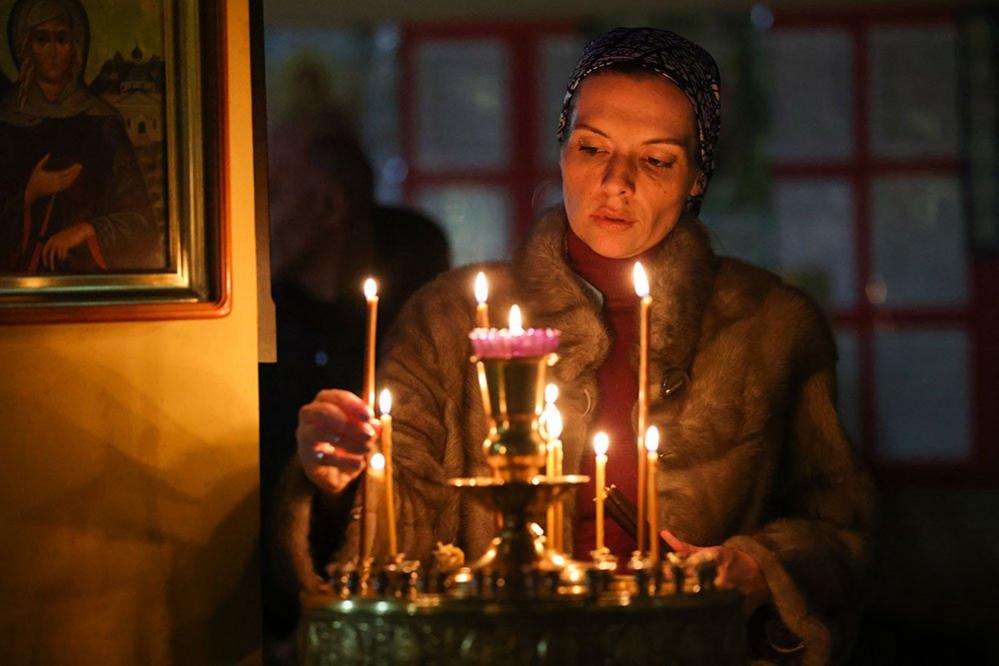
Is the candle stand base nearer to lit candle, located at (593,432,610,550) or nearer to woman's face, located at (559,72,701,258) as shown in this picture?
lit candle, located at (593,432,610,550)

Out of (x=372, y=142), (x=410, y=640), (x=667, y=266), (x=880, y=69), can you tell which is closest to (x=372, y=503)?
(x=410, y=640)

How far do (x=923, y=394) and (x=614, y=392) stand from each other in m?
5.47

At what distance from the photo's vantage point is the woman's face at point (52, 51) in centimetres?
333

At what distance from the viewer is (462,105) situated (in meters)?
8.38

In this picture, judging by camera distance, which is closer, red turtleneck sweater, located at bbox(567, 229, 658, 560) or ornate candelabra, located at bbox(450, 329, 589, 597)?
ornate candelabra, located at bbox(450, 329, 589, 597)

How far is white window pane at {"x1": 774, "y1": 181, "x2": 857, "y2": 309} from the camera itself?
8.38 m

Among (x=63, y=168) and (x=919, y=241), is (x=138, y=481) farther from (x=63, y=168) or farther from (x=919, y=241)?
(x=919, y=241)

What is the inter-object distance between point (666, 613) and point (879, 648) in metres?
4.16

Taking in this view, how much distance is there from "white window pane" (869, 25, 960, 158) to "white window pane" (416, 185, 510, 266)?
1.81 m

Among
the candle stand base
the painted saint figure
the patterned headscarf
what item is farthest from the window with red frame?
the candle stand base

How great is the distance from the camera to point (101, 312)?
3340 mm

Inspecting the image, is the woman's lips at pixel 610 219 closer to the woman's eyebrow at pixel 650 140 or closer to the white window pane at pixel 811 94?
the woman's eyebrow at pixel 650 140

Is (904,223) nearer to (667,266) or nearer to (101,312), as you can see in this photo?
(667,266)

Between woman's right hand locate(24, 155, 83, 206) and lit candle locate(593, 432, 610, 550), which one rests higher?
woman's right hand locate(24, 155, 83, 206)
